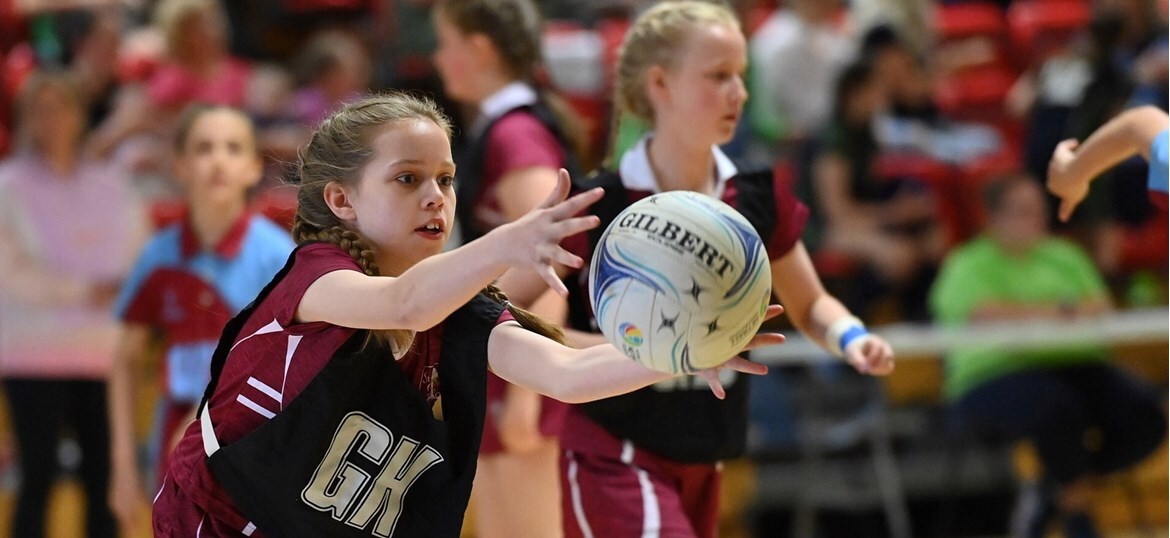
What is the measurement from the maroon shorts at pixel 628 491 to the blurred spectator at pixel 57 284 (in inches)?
103

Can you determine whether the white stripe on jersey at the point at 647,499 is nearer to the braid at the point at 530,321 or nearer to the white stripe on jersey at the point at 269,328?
the braid at the point at 530,321

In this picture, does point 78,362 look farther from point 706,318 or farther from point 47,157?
point 706,318

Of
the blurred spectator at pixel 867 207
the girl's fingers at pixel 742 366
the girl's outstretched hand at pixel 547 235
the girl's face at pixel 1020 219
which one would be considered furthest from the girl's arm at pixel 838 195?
the girl's outstretched hand at pixel 547 235

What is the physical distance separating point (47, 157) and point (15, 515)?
1414 mm

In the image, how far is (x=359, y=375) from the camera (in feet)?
9.03

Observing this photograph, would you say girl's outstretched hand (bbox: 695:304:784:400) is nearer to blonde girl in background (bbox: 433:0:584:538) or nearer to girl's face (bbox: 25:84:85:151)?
blonde girl in background (bbox: 433:0:584:538)

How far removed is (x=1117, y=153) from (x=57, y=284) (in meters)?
4.10

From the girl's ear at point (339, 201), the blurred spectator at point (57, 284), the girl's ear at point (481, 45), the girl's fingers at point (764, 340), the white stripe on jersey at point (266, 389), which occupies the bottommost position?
the blurred spectator at point (57, 284)

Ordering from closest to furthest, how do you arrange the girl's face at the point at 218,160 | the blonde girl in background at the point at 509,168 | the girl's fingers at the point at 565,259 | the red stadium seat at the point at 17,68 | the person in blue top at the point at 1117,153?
the girl's fingers at the point at 565,259 < the person in blue top at the point at 1117,153 < the blonde girl in background at the point at 509,168 < the girl's face at the point at 218,160 < the red stadium seat at the point at 17,68

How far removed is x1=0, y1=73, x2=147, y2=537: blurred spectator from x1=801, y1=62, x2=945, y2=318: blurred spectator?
10.7 feet

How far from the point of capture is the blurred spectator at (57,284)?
561cm

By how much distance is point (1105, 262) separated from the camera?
724cm

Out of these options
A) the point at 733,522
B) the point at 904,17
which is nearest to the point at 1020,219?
the point at 733,522

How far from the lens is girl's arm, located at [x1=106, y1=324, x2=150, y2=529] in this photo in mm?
4500
